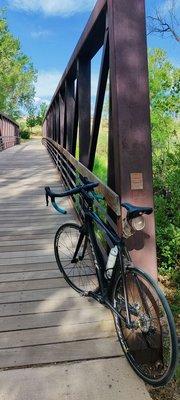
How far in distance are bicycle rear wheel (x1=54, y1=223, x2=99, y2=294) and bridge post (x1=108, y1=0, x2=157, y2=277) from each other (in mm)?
902

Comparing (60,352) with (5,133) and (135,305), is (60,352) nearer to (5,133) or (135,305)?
(135,305)

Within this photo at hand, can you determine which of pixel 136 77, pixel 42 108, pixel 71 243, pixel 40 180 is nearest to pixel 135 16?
pixel 136 77

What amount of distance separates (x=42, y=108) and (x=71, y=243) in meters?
Answer: 85.7

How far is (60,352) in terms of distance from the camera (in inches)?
116

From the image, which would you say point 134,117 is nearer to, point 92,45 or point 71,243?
point 71,243

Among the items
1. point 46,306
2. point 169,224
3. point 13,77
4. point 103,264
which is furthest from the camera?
point 13,77

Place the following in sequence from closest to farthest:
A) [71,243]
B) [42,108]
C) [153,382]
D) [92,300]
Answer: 1. [153,382]
2. [92,300]
3. [71,243]
4. [42,108]

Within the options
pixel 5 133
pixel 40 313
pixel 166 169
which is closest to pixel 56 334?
pixel 40 313

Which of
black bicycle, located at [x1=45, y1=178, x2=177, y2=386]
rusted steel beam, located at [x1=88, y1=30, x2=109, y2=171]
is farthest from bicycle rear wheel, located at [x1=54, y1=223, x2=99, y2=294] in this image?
rusted steel beam, located at [x1=88, y1=30, x2=109, y2=171]

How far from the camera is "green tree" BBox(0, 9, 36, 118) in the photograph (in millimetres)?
41500

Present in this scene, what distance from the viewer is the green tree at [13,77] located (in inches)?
1634

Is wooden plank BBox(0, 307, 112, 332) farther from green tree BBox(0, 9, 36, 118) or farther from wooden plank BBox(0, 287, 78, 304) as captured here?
green tree BBox(0, 9, 36, 118)

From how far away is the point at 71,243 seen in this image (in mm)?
4207

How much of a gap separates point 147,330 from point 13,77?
4721 centimetres
